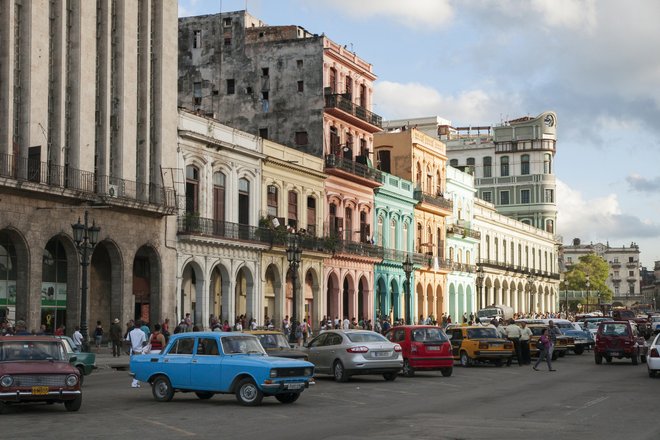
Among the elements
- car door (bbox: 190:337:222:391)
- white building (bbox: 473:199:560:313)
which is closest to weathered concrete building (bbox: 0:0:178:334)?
car door (bbox: 190:337:222:391)

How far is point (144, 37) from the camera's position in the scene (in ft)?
149

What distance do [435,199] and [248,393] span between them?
2262 inches

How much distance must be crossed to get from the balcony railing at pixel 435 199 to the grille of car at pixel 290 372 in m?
53.3

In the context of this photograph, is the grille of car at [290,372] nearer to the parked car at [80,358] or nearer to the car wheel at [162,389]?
the car wheel at [162,389]

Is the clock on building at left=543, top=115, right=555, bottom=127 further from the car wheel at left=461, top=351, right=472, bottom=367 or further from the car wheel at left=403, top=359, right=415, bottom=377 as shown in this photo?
the car wheel at left=403, top=359, right=415, bottom=377

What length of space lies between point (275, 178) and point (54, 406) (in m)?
34.9

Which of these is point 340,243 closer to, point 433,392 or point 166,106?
point 166,106

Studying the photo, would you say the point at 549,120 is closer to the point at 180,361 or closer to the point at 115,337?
the point at 115,337

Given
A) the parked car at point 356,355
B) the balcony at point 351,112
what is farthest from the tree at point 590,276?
the parked car at point 356,355

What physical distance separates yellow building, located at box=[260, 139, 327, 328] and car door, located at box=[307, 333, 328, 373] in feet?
81.1

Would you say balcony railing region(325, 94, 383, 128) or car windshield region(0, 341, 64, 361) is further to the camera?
balcony railing region(325, 94, 383, 128)

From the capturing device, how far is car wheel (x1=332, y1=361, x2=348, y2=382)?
27.3m

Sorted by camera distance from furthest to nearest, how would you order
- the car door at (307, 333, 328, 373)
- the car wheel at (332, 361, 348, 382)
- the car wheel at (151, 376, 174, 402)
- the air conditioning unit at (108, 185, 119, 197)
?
the air conditioning unit at (108, 185, 119, 197)
the car door at (307, 333, 328, 373)
the car wheel at (332, 361, 348, 382)
the car wheel at (151, 376, 174, 402)

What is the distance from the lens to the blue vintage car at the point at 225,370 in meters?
20.3
